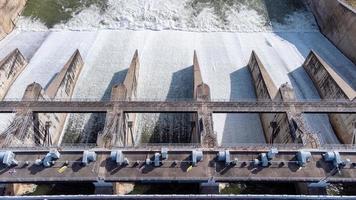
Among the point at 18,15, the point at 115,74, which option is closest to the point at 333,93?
the point at 115,74

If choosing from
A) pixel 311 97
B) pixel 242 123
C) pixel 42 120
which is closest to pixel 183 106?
pixel 242 123

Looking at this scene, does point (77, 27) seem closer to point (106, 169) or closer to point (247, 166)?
point (106, 169)

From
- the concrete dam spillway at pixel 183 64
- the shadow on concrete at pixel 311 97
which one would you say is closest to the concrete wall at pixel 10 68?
the concrete dam spillway at pixel 183 64

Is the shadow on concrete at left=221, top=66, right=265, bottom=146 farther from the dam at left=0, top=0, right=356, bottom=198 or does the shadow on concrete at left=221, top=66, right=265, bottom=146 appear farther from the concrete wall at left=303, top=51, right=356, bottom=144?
the concrete wall at left=303, top=51, right=356, bottom=144

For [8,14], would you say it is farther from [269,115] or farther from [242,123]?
[269,115]

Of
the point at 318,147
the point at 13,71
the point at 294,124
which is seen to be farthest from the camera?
the point at 13,71

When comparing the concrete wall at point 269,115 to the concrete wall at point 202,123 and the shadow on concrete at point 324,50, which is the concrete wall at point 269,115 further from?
the shadow on concrete at point 324,50
